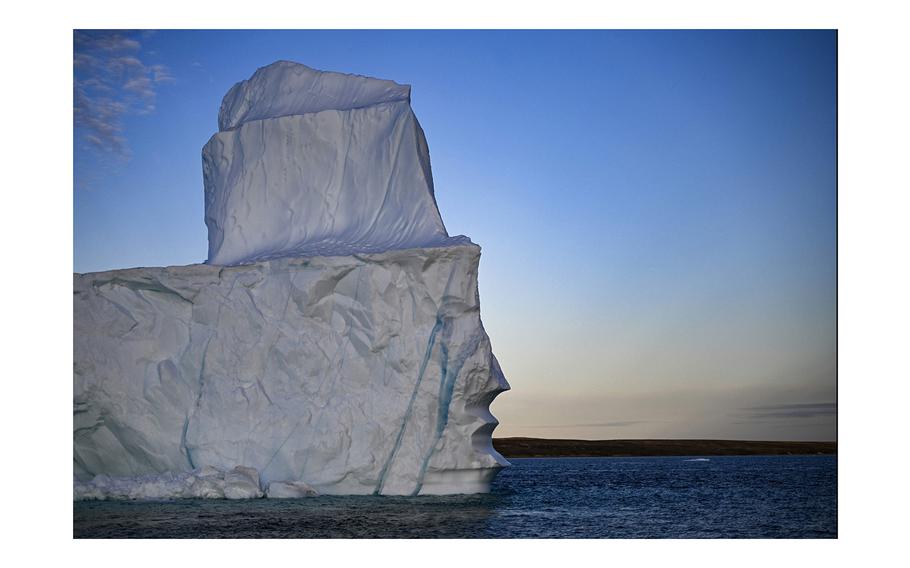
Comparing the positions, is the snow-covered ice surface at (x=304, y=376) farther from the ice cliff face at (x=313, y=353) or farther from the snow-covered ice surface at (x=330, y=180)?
the snow-covered ice surface at (x=330, y=180)

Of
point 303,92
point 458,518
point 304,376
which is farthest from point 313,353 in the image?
point 303,92

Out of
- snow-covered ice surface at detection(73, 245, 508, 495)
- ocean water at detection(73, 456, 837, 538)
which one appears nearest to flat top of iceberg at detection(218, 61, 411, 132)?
snow-covered ice surface at detection(73, 245, 508, 495)

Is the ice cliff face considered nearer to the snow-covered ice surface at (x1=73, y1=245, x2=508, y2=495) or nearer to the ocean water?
the snow-covered ice surface at (x1=73, y1=245, x2=508, y2=495)

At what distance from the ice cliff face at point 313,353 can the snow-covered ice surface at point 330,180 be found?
0.12ft

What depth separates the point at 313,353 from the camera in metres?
17.0

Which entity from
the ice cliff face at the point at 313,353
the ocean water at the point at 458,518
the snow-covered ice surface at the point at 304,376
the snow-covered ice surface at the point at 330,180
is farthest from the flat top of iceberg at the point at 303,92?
the ocean water at the point at 458,518

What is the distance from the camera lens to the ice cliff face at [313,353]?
16562 mm

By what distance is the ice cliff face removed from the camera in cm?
1656

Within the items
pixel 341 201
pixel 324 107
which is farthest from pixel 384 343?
pixel 324 107

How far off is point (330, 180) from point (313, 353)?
3301mm

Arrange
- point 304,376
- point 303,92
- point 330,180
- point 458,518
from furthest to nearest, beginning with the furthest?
point 303,92 → point 330,180 → point 304,376 → point 458,518

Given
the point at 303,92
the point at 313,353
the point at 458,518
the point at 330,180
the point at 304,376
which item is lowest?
the point at 458,518

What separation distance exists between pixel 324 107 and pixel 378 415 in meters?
5.92

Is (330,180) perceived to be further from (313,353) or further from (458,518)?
(458,518)
